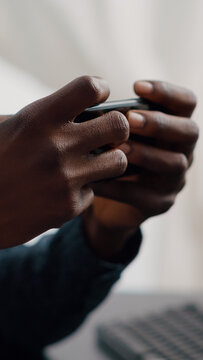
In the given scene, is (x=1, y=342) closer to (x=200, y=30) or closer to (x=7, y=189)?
(x=7, y=189)

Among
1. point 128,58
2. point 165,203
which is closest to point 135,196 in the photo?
point 165,203

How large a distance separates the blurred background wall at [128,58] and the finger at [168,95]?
0.35m

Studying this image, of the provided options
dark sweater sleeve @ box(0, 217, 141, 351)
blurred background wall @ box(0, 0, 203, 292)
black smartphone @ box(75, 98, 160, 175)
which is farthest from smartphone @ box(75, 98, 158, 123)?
blurred background wall @ box(0, 0, 203, 292)

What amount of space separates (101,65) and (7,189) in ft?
2.94

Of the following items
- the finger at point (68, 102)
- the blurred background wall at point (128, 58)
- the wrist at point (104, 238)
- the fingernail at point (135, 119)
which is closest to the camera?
the finger at point (68, 102)

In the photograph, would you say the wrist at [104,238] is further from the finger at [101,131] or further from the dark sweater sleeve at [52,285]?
the finger at [101,131]

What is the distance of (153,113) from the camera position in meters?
0.48

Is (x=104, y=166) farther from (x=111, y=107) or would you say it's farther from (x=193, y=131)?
(x=193, y=131)

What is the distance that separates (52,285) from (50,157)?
0.36m

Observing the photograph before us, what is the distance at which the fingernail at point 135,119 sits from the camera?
45 centimetres

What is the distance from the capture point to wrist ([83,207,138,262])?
2.01ft

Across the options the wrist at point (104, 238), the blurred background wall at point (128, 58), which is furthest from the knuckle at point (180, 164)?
the blurred background wall at point (128, 58)

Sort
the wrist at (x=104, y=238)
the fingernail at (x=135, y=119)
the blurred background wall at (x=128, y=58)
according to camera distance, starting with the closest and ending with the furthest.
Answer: the fingernail at (x=135, y=119)
the wrist at (x=104, y=238)
the blurred background wall at (x=128, y=58)

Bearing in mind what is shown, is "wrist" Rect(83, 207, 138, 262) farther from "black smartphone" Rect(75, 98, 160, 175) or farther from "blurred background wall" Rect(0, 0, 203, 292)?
"blurred background wall" Rect(0, 0, 203, 292)
